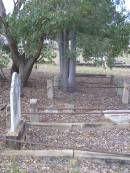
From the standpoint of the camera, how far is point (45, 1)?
39.0 ft

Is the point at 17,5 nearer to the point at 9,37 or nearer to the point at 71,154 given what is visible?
the point at 9,37

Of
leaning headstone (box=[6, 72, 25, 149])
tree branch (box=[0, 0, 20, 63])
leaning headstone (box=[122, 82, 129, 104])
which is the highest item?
tree branch (box=[0, 0, 20, 63])

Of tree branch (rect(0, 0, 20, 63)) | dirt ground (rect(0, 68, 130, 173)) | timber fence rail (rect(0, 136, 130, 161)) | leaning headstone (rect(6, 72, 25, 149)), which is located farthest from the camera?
tree branch (rect(0, 0, 20, 63))

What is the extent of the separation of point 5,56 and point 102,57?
5464 mm

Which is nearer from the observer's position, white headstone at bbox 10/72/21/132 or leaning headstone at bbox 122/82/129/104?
white headstone at bbox 10/72/21/132

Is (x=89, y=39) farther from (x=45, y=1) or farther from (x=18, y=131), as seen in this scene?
(x=18, y=131)

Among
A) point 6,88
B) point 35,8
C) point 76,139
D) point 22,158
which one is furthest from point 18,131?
point 6,88

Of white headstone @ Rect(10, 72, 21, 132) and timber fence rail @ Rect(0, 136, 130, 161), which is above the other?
white headstone @ Rect(10, 72, 21, 132)

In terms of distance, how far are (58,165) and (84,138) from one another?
1777mm

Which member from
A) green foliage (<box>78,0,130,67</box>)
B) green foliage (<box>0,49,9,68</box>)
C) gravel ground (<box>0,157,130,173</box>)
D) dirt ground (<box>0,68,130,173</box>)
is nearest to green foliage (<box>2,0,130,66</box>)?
green foliage (<box>78,0,130,67</box>)

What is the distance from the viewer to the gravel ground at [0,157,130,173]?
236 inches

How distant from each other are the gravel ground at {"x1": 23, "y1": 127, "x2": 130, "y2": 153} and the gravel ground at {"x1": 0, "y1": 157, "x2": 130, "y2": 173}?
0.68 m

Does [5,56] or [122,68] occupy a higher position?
[5,56]

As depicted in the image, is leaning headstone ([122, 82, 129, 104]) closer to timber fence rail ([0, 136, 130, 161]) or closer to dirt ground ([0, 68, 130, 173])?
dirt ground ([0, 68, 130, 173])
